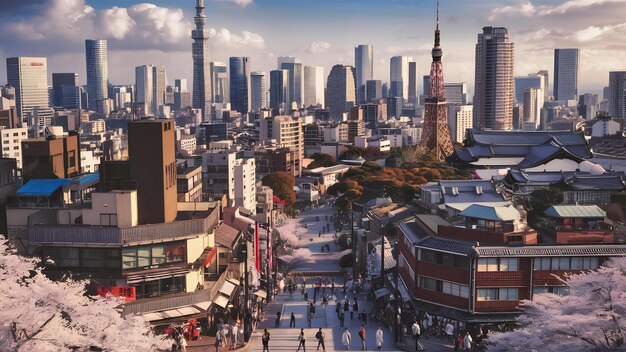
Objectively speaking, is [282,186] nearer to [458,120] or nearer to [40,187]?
[40,187]

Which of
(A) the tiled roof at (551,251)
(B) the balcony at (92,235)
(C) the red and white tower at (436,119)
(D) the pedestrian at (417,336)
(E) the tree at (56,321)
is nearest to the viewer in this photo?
(E) the tree at (56,321)

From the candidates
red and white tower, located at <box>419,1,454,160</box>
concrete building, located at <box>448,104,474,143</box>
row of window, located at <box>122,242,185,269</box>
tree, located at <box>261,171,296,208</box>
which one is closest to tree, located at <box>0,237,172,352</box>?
row of window, located at <box>122,242,185,269</box>

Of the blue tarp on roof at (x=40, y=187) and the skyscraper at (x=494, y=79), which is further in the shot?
the skyscraper at (x=494, y=79)

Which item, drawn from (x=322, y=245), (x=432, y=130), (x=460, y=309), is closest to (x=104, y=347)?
Result: (x=460, y=309)

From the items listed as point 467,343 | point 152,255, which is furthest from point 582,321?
point 152,255

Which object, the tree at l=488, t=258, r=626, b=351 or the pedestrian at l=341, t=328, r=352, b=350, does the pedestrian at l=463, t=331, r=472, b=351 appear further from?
the pedestrian at l=341, t=328, r=352, b=350

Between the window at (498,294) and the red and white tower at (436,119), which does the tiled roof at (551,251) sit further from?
the red and white tower at (436,119)

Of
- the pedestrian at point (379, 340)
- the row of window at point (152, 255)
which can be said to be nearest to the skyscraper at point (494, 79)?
the pedestrian at point (379, 340)
